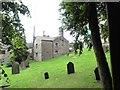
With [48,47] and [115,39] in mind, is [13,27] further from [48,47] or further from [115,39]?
[48,47]

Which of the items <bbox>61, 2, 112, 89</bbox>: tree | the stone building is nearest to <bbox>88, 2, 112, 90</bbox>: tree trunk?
<bbox>61, 2, 112, 89</bbox>: tree

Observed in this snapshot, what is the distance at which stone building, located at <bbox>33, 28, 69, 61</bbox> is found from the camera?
41.5 m

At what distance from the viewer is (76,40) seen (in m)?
13.3

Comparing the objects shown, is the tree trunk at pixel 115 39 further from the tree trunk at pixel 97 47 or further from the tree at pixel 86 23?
the tree trunk at pixel 97 47

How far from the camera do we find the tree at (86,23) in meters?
8.54

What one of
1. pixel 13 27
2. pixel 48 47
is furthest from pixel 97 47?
pixel 48 47

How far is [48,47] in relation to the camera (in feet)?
142

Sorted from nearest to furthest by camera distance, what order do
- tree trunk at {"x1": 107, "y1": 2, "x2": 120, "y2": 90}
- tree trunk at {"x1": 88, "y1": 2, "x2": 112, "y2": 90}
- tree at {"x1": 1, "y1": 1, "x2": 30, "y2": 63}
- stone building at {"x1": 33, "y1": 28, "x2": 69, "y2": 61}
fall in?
tree trunk at {"x1": 107, "y1": 2, "x2": 120, "y2": 90}
tree at {"x1": 1, "y1": 1, "x2": 30, "y2": 63}
tree trunk at {"x1": 88, "y1": 2, "x2": 112, "y2": 90}
stone building at {"x1": 33, "y1": 28, "x2": 69, "y2": 61}

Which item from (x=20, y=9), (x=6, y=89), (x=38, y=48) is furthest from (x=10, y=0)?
(x=38, y=48)

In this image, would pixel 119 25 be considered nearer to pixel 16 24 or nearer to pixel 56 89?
pixel 16 24

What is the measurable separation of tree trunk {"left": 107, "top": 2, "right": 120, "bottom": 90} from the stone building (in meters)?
34.6

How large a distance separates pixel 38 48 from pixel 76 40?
30.5 meters

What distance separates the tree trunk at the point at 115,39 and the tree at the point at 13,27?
2.60 m

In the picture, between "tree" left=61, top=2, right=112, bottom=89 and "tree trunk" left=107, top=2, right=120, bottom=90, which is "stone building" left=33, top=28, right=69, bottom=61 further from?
"tree trunk" left=107, top=2, right=120, bottom=90
